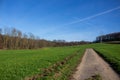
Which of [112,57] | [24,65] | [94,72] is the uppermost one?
[112,57]

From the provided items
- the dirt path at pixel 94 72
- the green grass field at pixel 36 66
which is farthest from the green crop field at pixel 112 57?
the dirt path at pixel 94 72

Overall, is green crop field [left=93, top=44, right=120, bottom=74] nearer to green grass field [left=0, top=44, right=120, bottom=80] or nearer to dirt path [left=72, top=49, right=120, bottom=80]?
green grass field [left=0, top=44, right=120, bottom=80]

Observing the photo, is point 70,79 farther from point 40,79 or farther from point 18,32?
point 18,32

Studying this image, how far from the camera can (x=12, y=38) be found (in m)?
134

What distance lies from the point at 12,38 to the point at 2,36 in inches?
292

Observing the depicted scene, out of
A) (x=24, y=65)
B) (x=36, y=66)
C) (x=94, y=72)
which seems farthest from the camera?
(x=24, y=65)

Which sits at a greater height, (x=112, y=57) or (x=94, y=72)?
(x=112, y=57)

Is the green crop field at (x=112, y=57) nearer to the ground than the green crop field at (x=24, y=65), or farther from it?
farther from it

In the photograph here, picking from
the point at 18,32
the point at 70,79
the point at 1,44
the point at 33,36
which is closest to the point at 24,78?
the point at 70,79

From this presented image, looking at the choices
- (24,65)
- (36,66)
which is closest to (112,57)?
(36,66)

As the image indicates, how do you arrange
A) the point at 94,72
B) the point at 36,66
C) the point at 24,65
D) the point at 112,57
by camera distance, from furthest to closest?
the point at 112,57 → the point at 24,65 → the point at 36,66 → the point at 94,72

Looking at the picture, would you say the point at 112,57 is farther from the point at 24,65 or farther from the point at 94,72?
A: the point at 94,72

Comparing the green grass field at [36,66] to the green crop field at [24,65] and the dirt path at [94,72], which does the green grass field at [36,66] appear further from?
A: the dirt path at [94,72]

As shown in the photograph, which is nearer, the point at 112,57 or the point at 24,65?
the point at 24,65
